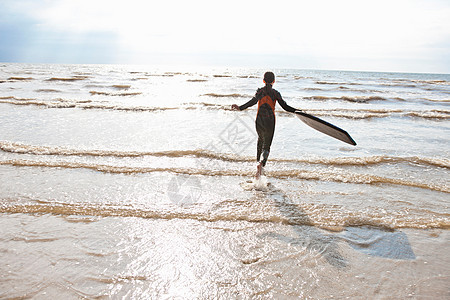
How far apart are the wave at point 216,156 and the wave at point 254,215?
2619 mm

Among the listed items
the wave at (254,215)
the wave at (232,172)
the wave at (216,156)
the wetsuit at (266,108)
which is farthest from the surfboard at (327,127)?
the wave at (254,215)

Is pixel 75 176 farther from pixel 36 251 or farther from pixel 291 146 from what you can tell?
pixel 291 146

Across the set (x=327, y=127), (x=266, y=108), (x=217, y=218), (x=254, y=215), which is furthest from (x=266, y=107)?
(x=217, y=218)

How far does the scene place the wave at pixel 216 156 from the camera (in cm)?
705

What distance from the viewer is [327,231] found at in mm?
3992

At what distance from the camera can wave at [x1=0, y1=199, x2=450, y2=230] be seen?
4211 mm

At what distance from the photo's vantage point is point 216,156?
733 cm

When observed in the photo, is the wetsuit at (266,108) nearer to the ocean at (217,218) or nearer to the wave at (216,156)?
the ocean at (217,218)

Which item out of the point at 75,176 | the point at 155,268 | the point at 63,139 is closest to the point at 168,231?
the point at 155,268

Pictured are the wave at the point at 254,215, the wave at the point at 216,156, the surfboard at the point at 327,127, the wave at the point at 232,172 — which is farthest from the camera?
the wave at the point at 216,156

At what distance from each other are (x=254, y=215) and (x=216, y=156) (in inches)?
124

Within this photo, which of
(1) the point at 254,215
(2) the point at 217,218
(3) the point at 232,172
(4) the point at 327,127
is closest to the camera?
(2) the point at 217,218

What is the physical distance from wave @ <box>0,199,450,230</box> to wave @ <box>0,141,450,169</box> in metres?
2.62

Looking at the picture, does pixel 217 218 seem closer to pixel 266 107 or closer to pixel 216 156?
pixel 266 107
